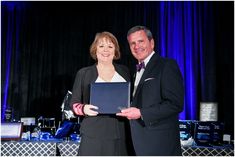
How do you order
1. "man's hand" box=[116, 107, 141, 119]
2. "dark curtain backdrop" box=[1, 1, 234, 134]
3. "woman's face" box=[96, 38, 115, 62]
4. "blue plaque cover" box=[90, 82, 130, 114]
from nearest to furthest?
"man's hand" box=[116, 107, 141, 119] → "blue plaque cover" box=[90, 82, 130, 114] → "woman's face" box=[96, 38, 115, 62] → "dark curtain backdrop" box=[1, 1, 234, 134]

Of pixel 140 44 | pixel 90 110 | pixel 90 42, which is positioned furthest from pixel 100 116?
pixel 90 42

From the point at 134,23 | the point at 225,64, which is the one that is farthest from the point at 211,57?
the point at 134,23

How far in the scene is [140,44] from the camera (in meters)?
2.31

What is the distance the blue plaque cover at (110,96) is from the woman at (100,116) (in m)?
0.06

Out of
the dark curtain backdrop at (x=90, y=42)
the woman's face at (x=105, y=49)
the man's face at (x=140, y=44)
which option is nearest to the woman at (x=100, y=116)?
the woman's face at (x=105, y=49)

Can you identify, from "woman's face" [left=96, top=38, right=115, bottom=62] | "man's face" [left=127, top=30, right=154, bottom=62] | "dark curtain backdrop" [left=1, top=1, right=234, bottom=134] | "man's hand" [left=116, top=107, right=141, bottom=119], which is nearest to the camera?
"man's hand" [left=116, top=107, right=141, bottom=119]

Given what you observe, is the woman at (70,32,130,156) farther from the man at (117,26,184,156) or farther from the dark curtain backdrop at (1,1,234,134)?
the dark curtain backdrop at (1,1,234,134)

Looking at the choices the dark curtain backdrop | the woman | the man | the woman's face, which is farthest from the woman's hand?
the dark curtain backdrop

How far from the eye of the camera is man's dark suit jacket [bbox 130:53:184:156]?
204 cm

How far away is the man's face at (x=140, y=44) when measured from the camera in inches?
90.7

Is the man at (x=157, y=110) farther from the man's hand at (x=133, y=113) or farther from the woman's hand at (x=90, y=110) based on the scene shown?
the woman's hand at (x=90, y=110)

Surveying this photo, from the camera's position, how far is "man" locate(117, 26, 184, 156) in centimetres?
204

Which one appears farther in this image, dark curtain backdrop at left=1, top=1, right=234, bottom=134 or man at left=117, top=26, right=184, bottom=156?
dark curtain backdrop at left=1, top=1, right=234, bottom=134

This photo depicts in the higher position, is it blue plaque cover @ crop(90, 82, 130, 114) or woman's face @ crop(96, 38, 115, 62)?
woman's face @ crop(96, 38, 115, 62)
